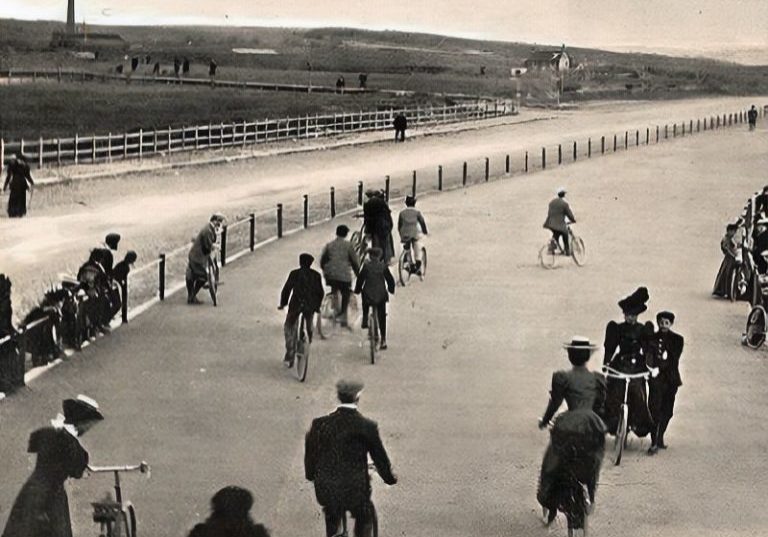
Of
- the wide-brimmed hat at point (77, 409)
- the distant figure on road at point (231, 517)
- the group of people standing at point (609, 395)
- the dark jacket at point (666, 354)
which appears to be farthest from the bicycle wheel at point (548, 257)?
the distant figure on road at point (231, 517)

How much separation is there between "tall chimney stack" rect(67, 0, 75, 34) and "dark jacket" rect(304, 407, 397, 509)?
7727mm

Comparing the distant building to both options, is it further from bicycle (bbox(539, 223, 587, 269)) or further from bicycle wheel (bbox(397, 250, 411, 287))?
bicycle wheel (bbox(397, 250, 411, 287))

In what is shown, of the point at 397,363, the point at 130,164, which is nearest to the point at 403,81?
the point at 130,164

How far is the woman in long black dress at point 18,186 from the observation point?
2564 cm

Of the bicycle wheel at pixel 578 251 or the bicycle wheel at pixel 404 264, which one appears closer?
the bicycle wheel at pixel 404 264

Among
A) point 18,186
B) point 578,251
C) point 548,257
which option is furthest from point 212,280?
point 578,251

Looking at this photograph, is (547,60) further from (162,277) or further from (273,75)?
(162,277)

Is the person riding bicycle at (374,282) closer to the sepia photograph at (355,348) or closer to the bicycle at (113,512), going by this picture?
the sepia photograph at (355,348)

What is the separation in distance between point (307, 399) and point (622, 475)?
12.6ft

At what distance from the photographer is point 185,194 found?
36.0 m

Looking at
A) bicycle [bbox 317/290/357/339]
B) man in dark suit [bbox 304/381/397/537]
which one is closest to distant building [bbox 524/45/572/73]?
bicycle [bbox 317/290/357/339]

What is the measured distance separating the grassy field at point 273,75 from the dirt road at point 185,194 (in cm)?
228

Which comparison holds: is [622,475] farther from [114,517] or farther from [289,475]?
[114,517]

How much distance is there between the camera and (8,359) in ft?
45.7
